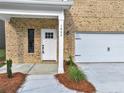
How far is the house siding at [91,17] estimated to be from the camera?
17422 mm

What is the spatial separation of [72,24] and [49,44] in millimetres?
2200

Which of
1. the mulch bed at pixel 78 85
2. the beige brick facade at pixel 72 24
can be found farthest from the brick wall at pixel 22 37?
the mulch bed at pixel 78 85

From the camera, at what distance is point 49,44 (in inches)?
691

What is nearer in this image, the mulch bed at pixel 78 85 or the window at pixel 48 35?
the mulch bed at pixel 78 85

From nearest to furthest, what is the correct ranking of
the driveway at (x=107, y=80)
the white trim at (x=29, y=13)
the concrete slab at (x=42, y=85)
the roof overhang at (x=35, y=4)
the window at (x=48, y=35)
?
the concrete slab at (x=42, y=85)
the driveway at (x=107, y=80)
the roof overhang at (x=35, y=4)
the white trim at (x=29, y=13)
the window at (x=48, y=35)

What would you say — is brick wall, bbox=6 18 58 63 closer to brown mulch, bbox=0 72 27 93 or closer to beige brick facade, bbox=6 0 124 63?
beige brick facade, bbox=6 0 124 63

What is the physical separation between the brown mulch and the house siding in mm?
6301

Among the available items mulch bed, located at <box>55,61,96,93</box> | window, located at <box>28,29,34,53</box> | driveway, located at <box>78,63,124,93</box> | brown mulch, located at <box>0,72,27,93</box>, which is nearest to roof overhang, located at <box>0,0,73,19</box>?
brown mulch, located at <box>0,72,27,93</box>

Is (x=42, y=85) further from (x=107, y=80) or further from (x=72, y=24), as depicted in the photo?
(x=72, y=24)

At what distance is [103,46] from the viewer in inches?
709

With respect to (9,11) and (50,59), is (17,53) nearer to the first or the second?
(50,59)

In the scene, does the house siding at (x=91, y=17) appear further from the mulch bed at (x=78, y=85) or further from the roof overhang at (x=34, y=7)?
the mulch bed at (x=78, y=85)

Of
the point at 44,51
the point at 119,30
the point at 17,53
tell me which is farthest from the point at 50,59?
the point at 119,30

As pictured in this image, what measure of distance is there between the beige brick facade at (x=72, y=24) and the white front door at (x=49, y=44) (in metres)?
0.30
